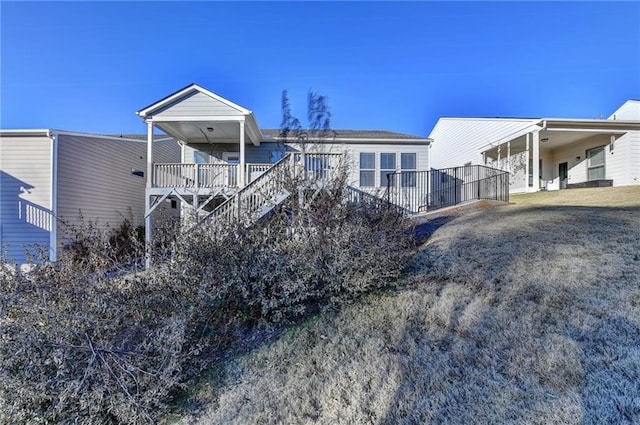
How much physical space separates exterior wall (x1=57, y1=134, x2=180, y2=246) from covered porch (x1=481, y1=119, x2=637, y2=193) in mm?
16651

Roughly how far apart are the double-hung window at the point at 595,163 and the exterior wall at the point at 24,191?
23.2 m

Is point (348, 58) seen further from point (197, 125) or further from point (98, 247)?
point (98, 247)

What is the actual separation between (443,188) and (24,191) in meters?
16.0

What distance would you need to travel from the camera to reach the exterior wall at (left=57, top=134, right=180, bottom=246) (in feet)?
35.8

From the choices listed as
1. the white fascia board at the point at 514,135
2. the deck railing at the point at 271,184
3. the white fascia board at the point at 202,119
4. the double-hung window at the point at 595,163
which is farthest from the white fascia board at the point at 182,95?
the double-hung window at the point at 595,163

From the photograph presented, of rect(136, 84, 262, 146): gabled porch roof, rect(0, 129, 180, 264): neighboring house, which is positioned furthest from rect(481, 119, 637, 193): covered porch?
rect(0, 129, 180, 264): neighboring house

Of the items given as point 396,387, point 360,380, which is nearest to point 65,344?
point 360,380

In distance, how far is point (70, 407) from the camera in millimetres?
2498

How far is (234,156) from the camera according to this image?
1348cm

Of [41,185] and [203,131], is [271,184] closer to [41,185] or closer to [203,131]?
[203,131]

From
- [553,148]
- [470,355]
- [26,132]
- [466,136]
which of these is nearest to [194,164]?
[26,132]

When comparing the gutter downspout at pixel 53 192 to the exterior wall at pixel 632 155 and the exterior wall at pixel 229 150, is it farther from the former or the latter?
the exterior wall at pixel 632 155

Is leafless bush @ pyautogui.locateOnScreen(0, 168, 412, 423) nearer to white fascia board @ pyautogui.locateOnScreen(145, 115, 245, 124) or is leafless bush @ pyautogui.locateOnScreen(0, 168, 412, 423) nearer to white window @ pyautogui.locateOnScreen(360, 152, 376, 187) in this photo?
white fascia board @ pyautogui.locateOnScreen(145, 115, 245, 124)

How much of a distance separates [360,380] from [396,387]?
1.07 ft
